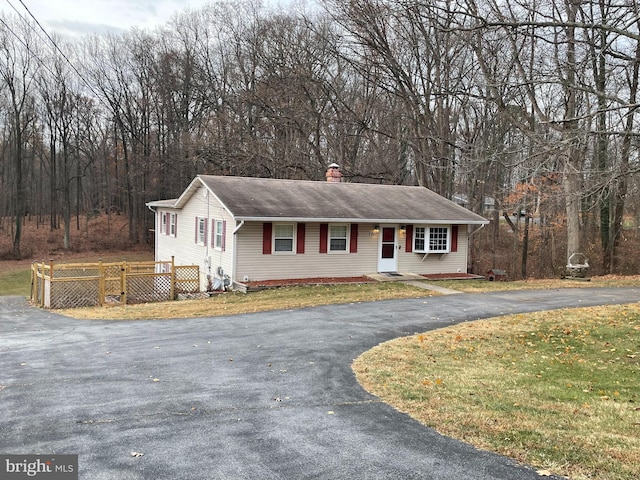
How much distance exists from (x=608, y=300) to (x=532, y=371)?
27.8ft

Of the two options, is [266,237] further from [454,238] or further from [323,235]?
[454,238]

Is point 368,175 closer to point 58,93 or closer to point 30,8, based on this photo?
point 30,8

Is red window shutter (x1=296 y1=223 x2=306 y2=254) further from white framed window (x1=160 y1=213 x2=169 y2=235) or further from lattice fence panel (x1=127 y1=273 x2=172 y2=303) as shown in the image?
white framed window (x1=160 y1=213 x2=169 y2=235)

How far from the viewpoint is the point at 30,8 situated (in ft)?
30.3

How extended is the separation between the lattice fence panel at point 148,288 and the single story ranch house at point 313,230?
158 centimetres

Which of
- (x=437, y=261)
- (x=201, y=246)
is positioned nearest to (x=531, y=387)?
(x=437, y=261)

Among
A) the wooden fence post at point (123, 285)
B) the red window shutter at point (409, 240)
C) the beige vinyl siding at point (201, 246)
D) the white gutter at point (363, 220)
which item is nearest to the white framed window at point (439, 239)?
the white gutter at point (363, 220)

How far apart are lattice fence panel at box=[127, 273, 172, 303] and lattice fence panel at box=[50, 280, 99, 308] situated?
1.07 metres

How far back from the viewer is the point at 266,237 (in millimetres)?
17297

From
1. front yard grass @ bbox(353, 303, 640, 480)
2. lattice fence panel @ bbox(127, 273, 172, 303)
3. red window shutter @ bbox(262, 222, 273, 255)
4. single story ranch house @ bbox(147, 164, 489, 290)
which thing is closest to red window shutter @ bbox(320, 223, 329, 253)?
single story ranch house @ bbox(147, 164, 489, 290)

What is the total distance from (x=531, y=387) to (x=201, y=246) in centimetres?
1556

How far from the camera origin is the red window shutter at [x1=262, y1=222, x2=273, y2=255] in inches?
677

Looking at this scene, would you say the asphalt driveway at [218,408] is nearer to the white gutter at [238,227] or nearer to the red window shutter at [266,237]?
the white gutter at [238,227]

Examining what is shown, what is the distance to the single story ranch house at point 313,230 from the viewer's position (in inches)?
676
